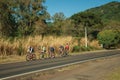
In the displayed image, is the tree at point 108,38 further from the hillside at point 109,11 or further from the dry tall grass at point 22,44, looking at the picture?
the hillside at point 109,11

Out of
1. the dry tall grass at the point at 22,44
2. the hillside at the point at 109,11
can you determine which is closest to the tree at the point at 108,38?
the dry tall grass at the point at 22,44

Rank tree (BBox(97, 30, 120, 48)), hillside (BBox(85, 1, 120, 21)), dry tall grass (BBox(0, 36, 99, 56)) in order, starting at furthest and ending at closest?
hillside (BBox(85, 1, 120, 21)) → tree (BBox(97, 30, 120, 48)) → dry tall grass (BBox(0, 36, 99, 56))

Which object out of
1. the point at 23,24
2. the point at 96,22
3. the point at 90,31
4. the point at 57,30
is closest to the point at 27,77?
the point at 23,24

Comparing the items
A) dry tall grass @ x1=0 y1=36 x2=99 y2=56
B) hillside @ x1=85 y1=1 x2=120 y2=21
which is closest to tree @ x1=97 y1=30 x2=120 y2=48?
dry tall grass @ x1=0 y1=36 x2=99 y2=56

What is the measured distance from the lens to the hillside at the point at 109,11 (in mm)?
146488

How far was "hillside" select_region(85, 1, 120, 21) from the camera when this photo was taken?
14649 centimetres

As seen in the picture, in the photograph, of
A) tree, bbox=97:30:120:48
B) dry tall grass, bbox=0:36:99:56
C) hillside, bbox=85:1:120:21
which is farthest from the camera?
hillside, bbox=85:1:120:21

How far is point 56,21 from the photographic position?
64.3 m

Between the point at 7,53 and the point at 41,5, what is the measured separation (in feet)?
83.6

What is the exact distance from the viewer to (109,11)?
164m

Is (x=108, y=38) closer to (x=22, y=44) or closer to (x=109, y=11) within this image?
(x=22, y=44)

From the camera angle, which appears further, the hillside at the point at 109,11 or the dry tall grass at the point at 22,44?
the hillside at the point at 109,11

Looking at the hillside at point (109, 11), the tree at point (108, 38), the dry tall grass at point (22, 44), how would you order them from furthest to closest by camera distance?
the hillside at point (109, 11)
the tree at point (108, 38)
the dry tall grass at point (22, 44)

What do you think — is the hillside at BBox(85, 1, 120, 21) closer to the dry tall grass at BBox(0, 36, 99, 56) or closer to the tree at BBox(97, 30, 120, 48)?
the tree at BBox(97, 30, 120, 48)
